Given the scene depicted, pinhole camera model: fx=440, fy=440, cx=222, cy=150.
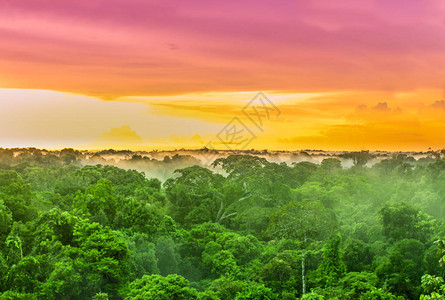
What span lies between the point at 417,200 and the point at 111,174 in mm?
35107

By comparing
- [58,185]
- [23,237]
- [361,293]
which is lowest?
[361,293]

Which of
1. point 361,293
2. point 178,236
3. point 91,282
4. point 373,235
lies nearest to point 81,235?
point 91,282

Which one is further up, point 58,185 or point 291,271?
point 58,185

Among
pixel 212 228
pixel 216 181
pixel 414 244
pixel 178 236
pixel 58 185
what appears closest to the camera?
pixel 414 244

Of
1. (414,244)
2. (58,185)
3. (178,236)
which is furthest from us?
(58,185)

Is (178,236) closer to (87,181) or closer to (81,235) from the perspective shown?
(81,235)

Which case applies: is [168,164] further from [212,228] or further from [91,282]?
[91,282]

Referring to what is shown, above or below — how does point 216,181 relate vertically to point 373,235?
above

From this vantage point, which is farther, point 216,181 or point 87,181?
point 216,181

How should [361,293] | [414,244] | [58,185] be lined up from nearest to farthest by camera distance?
1. [361,293]
2. [414,244]
3. [58,185]

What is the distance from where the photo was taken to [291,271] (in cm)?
2738

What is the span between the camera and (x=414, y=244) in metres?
29.4

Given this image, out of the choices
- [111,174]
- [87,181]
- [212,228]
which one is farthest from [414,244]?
[111,174]

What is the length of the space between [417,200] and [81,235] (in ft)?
106
